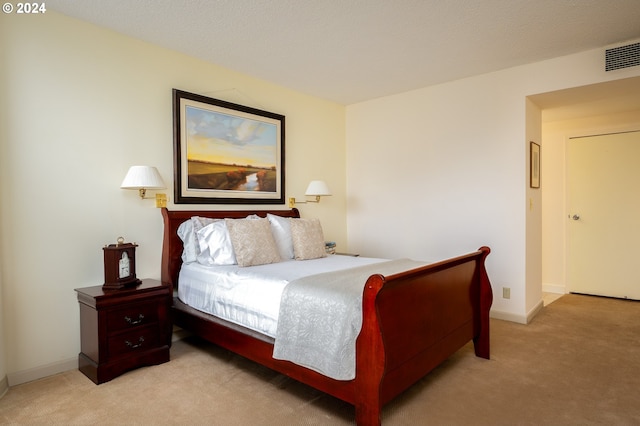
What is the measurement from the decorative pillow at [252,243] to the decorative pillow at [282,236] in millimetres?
145

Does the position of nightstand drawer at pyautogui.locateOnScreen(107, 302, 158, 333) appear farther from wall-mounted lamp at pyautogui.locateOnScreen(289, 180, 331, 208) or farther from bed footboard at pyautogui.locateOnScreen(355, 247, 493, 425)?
wall-mounted lamp at pyautogui.locateOnScreen(289, 180, 331, 208)

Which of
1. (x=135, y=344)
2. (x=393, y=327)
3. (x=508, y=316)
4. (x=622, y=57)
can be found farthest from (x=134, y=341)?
(x=622, y=57)

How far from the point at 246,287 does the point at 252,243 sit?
565 millimetres

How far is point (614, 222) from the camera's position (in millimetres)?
4707

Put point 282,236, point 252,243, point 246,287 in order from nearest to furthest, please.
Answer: point 246,287 → point 252,243 → point 282,236

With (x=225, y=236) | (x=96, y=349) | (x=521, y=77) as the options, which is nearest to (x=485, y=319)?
(x=225, y=236)

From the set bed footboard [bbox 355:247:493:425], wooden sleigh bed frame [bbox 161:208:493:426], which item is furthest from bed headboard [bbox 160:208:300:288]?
bed footboard [bbox 355:247:493:425]

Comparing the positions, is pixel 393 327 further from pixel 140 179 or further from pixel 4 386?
pixel 4 386

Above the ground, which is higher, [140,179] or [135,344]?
[140,179]

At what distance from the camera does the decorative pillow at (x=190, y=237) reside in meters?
3.08

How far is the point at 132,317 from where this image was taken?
260cm

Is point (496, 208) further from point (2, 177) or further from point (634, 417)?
point (2, 177)

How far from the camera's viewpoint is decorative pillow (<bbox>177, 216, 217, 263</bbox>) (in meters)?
3.08

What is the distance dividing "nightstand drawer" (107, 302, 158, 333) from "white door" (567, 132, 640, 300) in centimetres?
518
